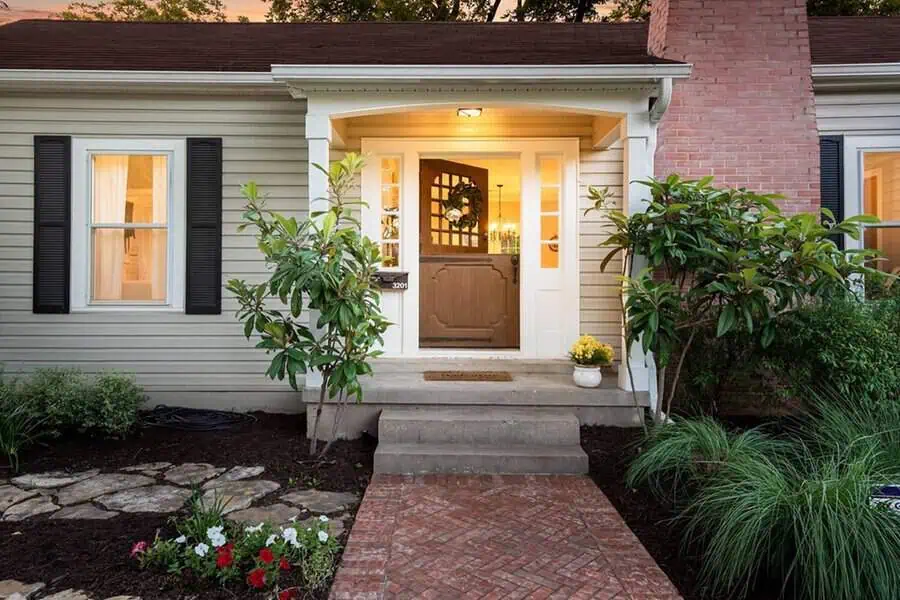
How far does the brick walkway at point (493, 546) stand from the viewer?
7.43 ft

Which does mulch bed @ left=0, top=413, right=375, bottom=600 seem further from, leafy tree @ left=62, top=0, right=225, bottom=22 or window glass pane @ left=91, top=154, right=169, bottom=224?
leafy tree @ left=62, top=0, right=225, bottom=22

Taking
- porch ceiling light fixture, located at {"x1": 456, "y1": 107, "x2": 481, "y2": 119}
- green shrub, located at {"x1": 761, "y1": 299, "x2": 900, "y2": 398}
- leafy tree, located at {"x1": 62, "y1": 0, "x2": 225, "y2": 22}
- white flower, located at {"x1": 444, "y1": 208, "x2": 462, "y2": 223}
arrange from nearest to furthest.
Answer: green shrub, located at {"x1": 761, "y1": 299, "x2": 900, "y2": 398}, porch ceiling light fixture, located at {"x1": 456, "y1": 107, "x2": 481, "y2": 119}, white flower, located at {"x1": 444, "y1": 208, "x2": 462, "y2": 223}, leafy tree, located at {"x1": 62, "y1": 0, "x2": 225, "y2": 22}

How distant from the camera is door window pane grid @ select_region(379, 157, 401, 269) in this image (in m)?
5.40

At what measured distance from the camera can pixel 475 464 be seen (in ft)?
11.9

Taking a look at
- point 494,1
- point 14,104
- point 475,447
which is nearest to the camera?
point 475,447

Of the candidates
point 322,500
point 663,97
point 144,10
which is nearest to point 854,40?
point 663,97

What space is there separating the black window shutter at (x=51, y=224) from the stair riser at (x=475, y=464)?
346cm

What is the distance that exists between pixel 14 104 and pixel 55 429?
2.95 m

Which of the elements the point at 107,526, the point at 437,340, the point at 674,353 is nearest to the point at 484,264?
the point at 437,340

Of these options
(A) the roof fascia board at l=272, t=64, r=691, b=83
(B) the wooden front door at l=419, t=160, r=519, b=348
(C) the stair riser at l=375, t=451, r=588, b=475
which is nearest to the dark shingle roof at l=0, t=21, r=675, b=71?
(A) the roof fascia board at l=272, t=64, r=691, b=83

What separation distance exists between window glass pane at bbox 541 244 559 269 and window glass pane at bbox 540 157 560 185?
619 millimetres

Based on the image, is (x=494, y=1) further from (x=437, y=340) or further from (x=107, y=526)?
(x=107, y=526)

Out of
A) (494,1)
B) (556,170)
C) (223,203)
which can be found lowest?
(223,203)

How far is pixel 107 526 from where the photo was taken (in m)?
2.80
